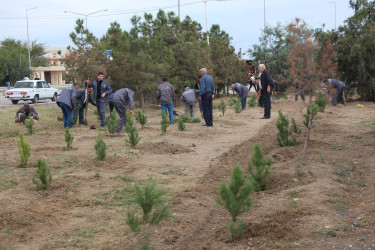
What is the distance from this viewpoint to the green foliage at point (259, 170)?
639cm

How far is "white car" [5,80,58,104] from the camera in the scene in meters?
26.9

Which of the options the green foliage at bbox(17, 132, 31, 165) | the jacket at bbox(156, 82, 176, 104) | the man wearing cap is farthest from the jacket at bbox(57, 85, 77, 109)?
the green foliage at bbox(17, 132, 31, 165)

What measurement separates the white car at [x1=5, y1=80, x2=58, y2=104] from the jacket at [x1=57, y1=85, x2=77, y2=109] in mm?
13886

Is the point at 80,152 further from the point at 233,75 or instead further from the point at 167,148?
the point at 233,75

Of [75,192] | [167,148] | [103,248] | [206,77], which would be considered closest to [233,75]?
[206,77]

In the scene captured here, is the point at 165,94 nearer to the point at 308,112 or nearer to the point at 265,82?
the point at 265,82

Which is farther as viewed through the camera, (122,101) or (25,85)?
(25,85)

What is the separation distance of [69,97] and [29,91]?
46.7 ft

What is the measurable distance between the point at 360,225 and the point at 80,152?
6.66 meters

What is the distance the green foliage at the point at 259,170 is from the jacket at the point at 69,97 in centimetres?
889

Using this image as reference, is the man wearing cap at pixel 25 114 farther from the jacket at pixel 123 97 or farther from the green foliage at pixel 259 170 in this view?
the green foliage at pixel 259 170

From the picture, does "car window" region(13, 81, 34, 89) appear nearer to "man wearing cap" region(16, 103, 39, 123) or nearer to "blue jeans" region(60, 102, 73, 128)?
"man wearing cap" region(16, 103, 39, 123)

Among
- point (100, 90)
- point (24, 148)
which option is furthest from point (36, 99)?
point (24, 148)

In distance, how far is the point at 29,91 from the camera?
89.5ft
